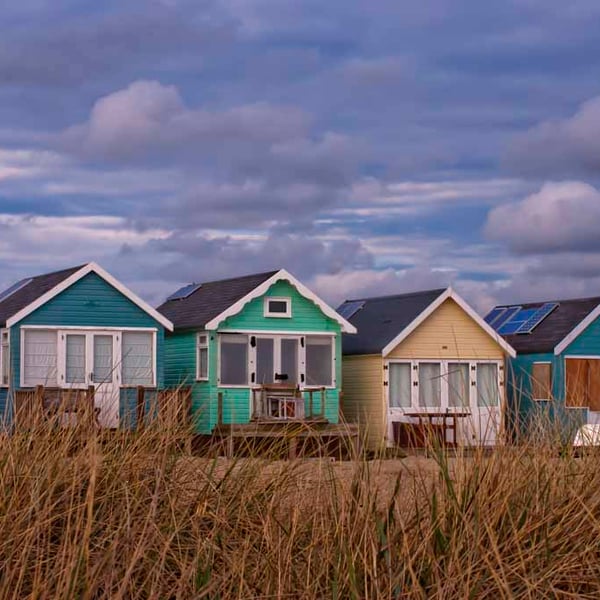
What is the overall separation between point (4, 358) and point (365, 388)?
31.2 ft

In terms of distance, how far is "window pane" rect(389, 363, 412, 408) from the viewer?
104 feet

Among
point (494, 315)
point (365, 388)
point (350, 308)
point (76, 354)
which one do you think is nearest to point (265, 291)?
point (365, 388)

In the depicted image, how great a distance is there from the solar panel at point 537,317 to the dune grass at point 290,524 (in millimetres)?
27412

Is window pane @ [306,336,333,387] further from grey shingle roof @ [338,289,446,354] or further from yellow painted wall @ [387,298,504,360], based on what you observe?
yellow painted wall @ [387,298,504,360]

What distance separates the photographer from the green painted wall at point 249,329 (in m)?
29.4

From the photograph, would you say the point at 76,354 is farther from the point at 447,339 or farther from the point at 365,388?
the point at 447,339

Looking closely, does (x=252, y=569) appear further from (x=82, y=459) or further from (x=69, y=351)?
(x=69, y=351)

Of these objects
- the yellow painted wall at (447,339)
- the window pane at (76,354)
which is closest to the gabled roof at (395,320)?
the yellow painted wall at (447,339)

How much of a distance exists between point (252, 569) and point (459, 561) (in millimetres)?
1184

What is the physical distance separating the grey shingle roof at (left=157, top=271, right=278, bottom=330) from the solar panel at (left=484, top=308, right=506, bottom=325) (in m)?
10.0

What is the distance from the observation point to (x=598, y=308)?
33625 mm

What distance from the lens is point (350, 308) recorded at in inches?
1427

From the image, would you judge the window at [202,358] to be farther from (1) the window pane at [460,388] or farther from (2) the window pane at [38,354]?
(1) the window pane at [460,388]

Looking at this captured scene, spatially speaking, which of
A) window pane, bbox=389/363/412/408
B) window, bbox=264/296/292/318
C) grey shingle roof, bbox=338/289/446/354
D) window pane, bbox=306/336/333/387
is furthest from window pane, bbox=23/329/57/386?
window pane, bbox=389/363/412/408
